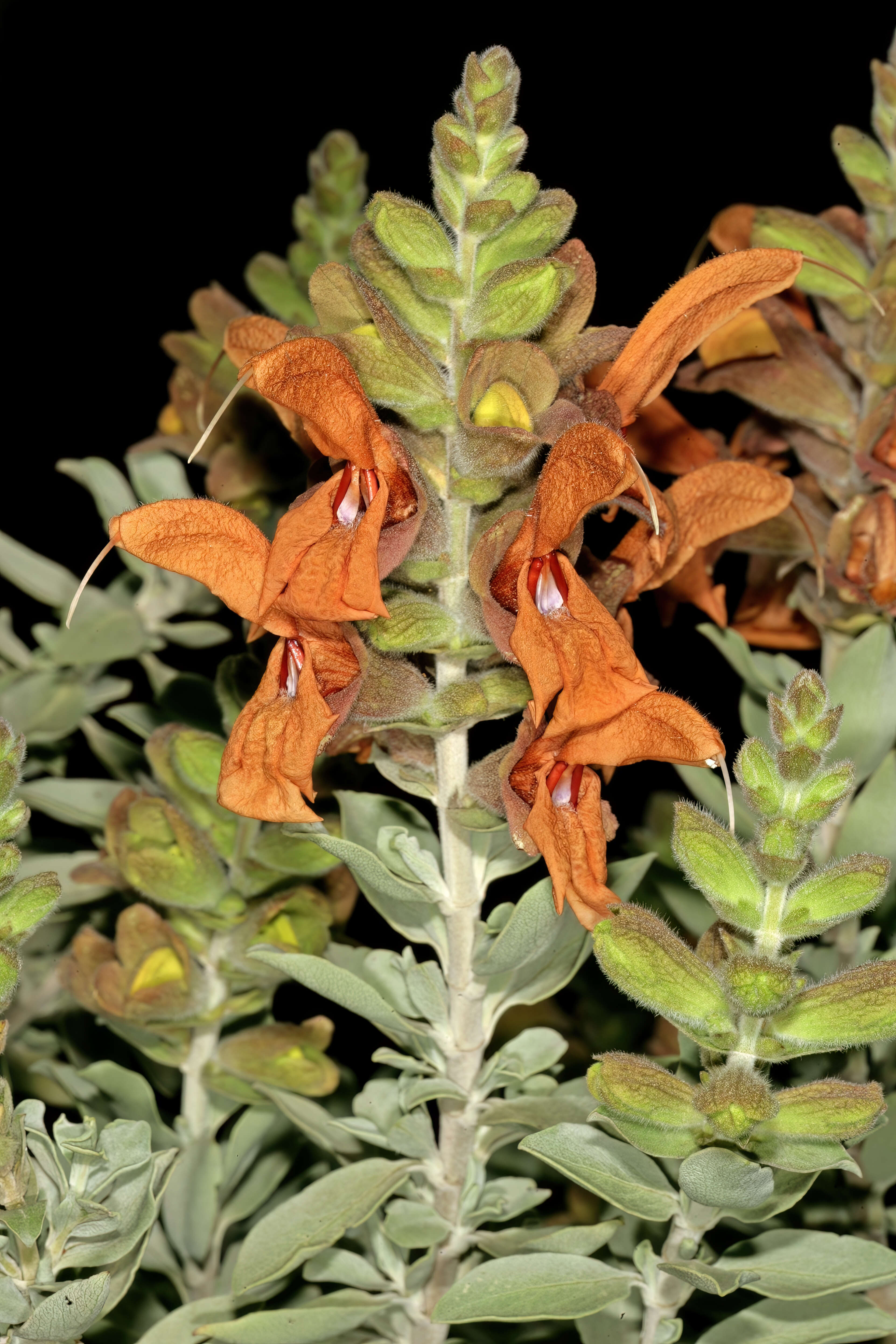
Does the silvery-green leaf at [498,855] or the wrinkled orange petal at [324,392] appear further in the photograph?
the silvery-green leaf at [498,855]

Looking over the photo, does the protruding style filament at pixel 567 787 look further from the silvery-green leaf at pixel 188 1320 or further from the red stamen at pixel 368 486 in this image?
the silvery-green leaf at pixel 188 1320

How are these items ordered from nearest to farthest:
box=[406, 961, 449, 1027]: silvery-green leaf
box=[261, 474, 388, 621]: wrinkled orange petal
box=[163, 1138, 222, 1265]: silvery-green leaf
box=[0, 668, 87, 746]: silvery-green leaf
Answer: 1. box=[261, 474, 388, 621]: wrinkled orange petal
2. box=[406, 961, 449, 1027]: silvery-green leaf
3. box=[163, 1138, 222, 1265]: silvery-green leaf
4. box=[0, 668, 87, 746]: silvery-green leaf

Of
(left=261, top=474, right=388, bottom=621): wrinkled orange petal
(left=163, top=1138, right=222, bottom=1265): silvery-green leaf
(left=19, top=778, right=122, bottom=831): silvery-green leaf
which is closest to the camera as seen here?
(left=261, top=474, right=388, bottom=621): wrinkled orange petal

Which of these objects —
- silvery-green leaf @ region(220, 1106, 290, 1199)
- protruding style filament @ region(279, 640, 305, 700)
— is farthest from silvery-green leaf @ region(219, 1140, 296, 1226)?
protruding style filament @ region(279, 640, 305, 700)

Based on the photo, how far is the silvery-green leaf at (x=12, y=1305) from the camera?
77cm

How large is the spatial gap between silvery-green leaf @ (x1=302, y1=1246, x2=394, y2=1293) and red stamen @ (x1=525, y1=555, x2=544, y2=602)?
428 mm

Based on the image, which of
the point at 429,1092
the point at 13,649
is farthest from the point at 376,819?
the point at 13,649

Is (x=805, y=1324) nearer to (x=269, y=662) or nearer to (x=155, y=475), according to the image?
(x=269, y=662)

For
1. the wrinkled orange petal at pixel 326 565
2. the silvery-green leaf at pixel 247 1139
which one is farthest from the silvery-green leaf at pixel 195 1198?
the wrinkled orange petal at pixel 326 565

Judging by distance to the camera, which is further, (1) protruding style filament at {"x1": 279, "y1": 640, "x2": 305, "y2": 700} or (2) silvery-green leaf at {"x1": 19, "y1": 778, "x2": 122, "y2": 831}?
(2) silvery-green leaf at {"x1": 19, "y1": 778, "x2": 122, "y2": 831}

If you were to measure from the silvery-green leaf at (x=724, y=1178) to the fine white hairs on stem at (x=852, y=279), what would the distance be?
0.46 m

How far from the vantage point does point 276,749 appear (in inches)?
29.6

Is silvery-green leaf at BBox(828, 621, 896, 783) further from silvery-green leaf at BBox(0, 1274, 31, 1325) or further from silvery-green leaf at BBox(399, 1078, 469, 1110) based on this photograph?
silvery-green leaf at BBox(0, 1274, 31, 1325)

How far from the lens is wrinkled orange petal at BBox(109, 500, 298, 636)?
76cm
